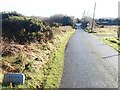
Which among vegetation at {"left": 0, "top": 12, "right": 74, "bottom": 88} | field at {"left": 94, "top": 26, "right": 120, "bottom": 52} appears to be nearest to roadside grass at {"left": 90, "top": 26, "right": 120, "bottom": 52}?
field at {"left": 94, "top": 26, "right": 120, "bottom": 52}

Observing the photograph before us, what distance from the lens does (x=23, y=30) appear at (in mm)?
21016

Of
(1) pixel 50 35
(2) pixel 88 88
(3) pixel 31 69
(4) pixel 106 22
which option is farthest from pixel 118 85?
(4) pixel 106 22

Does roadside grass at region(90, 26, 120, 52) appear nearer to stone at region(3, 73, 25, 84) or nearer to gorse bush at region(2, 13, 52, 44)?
gorse bush at region(2, 13, 52, 44)

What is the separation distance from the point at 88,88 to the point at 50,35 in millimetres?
15800

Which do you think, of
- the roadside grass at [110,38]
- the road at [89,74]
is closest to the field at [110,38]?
the roadside grass at [110,38]

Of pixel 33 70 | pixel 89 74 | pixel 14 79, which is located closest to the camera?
pixel 14 79

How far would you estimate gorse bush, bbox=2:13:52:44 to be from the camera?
64.9 ft

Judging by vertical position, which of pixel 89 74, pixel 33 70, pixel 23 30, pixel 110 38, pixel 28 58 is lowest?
pixel 110 38

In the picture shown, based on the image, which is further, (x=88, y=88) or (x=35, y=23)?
(x=35, y=23)

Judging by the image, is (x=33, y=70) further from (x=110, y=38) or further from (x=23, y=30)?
(x=110, y=38)

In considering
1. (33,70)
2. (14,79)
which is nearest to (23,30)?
(33,70)

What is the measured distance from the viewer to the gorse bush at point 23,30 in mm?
19775

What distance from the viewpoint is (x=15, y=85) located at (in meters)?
10.1

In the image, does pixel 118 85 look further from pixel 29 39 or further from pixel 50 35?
pixel 50 35
